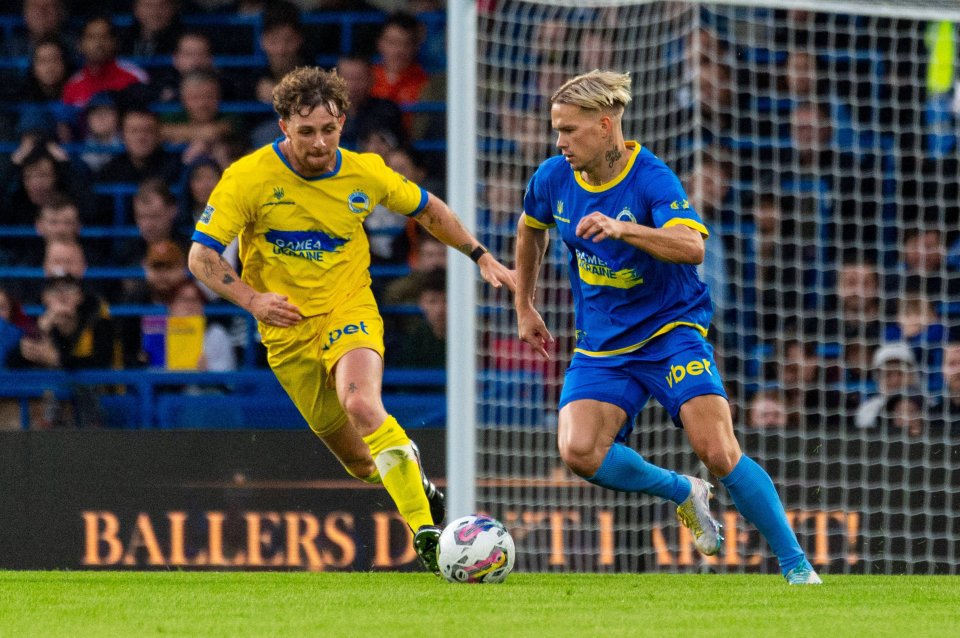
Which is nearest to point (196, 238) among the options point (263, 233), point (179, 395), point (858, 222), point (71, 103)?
point (263, 233)

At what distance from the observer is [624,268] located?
5.59m

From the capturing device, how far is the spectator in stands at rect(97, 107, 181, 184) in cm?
1012

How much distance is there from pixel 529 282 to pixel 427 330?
324 centimetres

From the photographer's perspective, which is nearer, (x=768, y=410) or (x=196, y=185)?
(x=768, y=410)

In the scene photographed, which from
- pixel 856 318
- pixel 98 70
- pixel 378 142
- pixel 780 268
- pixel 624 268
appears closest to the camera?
pixel 624 268

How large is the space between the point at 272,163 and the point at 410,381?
3.13 meters

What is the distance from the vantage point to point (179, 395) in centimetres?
916

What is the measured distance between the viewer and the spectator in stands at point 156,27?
1086cm

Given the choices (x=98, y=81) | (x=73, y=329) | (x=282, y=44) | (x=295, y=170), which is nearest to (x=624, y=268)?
(x=295, y=170)

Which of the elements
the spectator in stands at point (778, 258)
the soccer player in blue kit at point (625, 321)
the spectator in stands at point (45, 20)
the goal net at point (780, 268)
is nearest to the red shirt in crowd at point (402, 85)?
the goal net at point (780, 268)

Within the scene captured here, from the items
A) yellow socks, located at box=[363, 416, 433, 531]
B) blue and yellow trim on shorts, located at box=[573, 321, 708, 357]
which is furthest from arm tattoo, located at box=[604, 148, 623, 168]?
yellow socks, located at box=[363, 416, 433, 531]

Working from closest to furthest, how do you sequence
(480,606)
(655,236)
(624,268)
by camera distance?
(480,606) < (655,236) < (624,268)

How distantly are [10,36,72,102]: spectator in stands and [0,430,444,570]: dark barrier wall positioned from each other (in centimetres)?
356

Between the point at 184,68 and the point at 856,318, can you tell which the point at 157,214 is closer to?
the point at 184,68
